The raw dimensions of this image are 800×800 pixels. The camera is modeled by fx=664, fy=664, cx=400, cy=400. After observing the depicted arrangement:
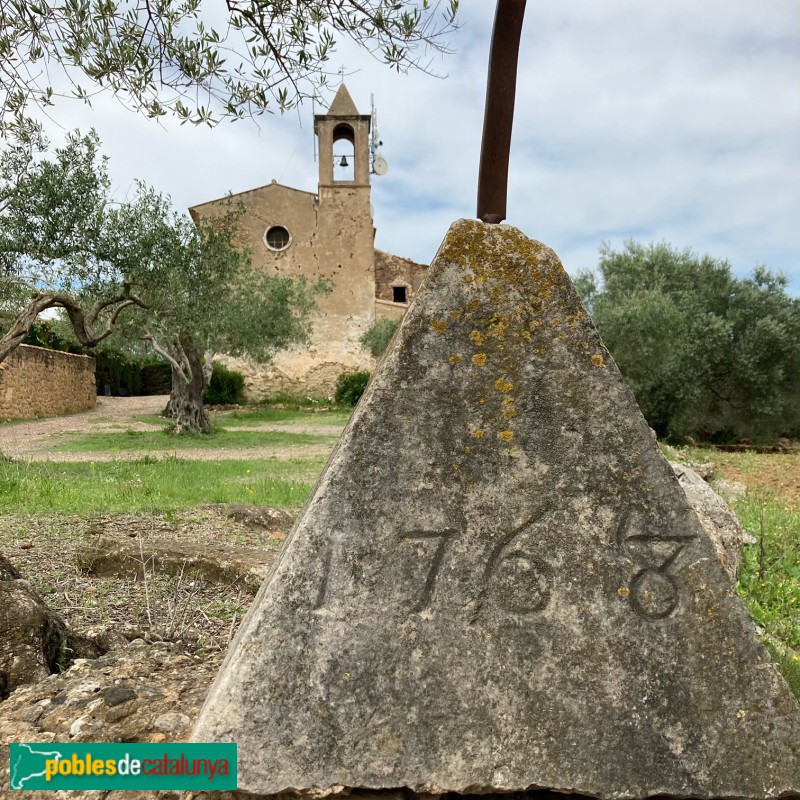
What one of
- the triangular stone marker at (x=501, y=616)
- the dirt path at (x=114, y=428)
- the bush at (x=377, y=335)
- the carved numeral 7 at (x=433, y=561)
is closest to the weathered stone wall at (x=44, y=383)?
the dirt path at (x=114, y=428)

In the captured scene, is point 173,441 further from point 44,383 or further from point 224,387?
point 224,387

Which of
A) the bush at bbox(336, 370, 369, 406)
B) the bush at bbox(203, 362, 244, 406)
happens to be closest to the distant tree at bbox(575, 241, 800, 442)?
the bush at bbox(336, 370, 369, 406)

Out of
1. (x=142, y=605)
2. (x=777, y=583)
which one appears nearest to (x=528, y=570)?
(x=142, y=605)

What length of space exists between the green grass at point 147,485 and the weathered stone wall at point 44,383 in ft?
37.9

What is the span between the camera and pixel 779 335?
19375mm

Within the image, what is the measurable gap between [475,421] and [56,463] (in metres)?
10.8

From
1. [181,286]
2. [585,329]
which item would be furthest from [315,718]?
[181,286]

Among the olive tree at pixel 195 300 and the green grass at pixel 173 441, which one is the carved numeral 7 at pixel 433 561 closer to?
the olive tree at pixel 195 300

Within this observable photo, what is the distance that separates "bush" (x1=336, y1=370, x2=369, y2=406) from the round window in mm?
6264

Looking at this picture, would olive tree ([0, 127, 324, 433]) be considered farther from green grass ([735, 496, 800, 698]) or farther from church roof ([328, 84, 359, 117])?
church roof ([328, 84, 359, 117])

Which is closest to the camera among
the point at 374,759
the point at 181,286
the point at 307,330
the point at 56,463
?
the point at 374,759

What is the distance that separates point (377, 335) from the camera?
28.3 meters

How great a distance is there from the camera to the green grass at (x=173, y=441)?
14805 mm

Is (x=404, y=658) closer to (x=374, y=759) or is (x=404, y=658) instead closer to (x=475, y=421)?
(x=374, y=759)
